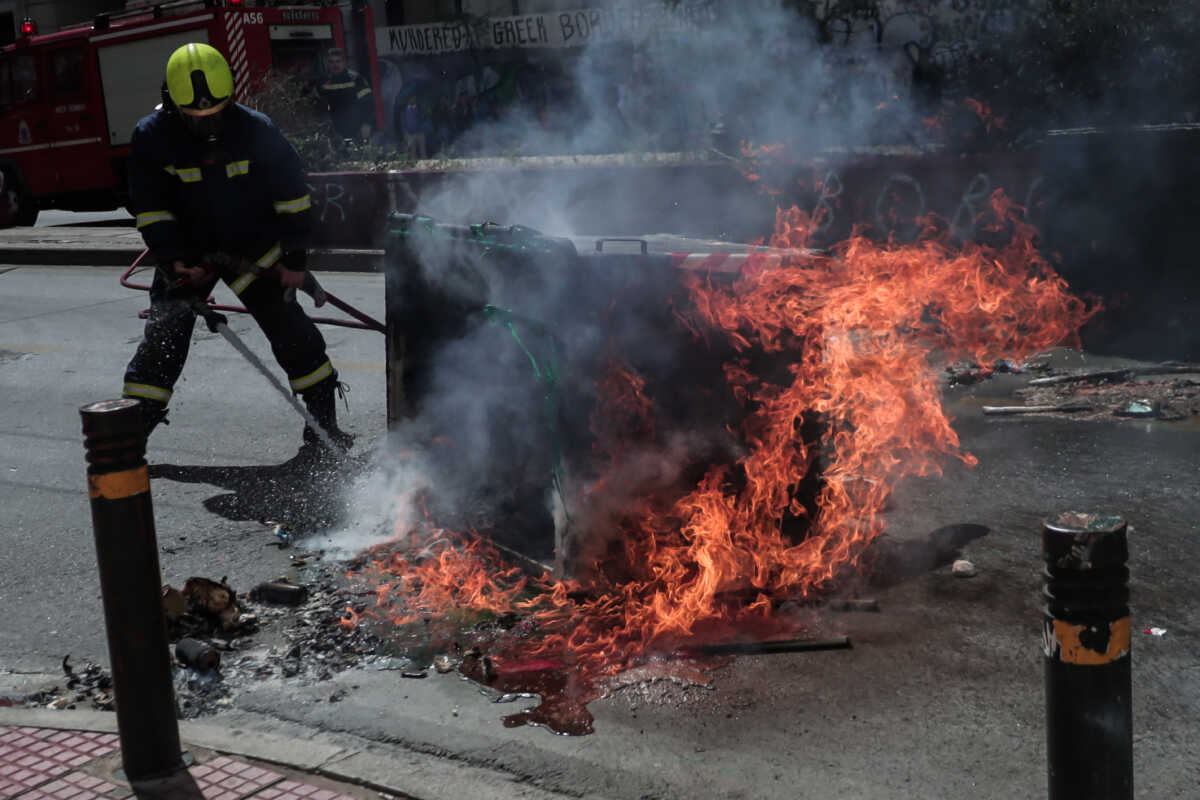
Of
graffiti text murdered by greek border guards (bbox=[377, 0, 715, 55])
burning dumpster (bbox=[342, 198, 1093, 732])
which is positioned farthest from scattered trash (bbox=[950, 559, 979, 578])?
graffiti text murdered by greek border guards (bbox=[377, 0, 715, 55])

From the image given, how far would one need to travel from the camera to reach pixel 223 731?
366 cm

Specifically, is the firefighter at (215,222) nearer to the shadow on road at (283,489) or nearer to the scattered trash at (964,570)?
the shadow on road at (283,489)

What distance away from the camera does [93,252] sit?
15477mm

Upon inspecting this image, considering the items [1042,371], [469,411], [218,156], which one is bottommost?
[1042,371]

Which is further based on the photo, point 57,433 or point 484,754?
point 57,433

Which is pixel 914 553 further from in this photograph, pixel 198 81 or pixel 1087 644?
pixel 198 81

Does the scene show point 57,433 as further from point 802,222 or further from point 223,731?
point 802,222

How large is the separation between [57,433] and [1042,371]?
240 inches

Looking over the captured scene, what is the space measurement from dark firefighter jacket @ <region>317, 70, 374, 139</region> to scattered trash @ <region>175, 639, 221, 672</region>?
559 inches

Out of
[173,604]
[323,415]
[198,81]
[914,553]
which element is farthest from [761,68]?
[173,604]

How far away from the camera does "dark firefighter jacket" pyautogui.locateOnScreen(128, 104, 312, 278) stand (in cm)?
592

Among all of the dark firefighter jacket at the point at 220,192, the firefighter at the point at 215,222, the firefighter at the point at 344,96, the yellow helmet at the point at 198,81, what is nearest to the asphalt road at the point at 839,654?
the firefighter at the point at 215,222

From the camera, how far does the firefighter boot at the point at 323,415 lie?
20.9 ft

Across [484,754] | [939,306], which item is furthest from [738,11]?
[484,754]
